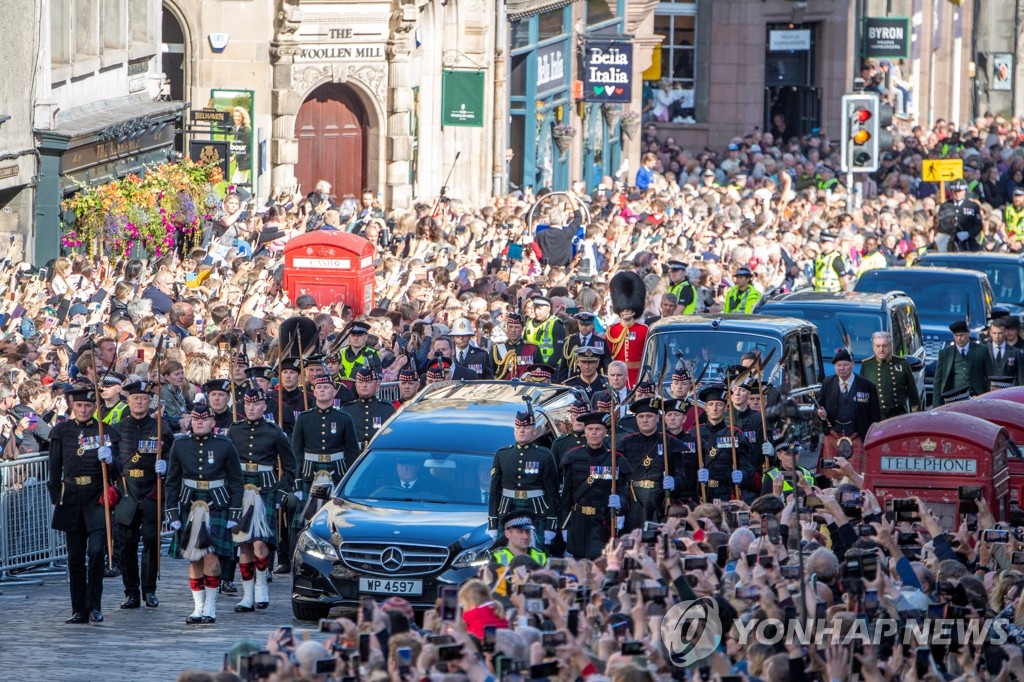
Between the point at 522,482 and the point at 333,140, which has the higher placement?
the point at 333,140

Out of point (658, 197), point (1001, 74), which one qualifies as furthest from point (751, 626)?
point (1001, 74)

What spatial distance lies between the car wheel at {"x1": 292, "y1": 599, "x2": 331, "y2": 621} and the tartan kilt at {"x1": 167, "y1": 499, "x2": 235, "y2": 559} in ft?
2.31

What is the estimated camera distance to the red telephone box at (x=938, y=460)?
1435 centimetres

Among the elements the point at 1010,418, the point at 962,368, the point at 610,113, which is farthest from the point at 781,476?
the point at 610,113

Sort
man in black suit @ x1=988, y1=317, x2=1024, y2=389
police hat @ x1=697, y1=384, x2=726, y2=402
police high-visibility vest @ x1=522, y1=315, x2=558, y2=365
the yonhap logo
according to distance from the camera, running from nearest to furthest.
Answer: the yonhap logo, police hat @ x1=697, y1=384, x2=726, y2=402, police high-visibility vest @ x1=522, y1=315, x2=558, y2=365, man in black suit @ x1=988, y1=317, x2=1024, y2=389

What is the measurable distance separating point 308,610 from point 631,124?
39009 millimetres

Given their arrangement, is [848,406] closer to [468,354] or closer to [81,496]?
[468,354]

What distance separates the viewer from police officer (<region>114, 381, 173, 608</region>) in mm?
15422

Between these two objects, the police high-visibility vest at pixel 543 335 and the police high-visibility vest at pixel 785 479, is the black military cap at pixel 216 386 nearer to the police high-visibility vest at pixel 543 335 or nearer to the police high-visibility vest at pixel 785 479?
the police high-visibility vest at pixel 785 479

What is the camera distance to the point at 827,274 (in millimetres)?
29609

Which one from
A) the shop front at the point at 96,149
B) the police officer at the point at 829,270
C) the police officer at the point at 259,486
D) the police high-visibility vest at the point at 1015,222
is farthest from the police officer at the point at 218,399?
the police high-visibility vest at the point at 1015,222

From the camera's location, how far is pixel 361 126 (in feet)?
122

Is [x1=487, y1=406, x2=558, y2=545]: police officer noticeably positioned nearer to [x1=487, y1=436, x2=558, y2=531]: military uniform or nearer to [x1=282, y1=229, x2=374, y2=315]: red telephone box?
[x1=487, y1=436, x2=558, y2=531]: military uniform

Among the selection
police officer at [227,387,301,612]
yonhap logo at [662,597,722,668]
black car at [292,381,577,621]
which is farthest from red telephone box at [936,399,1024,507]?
yonhap logo at [662,597,722,668]
